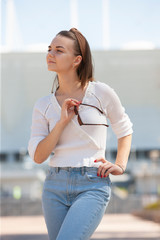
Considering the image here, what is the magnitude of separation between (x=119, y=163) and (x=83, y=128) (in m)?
0.21

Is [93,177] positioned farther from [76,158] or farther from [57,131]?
[57,131]

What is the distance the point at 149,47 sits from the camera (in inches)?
405

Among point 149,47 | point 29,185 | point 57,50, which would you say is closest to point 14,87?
point 149,47

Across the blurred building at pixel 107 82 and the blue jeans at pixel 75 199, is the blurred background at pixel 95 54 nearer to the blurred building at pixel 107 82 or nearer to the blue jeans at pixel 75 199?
the blurred building at pixel 107 82

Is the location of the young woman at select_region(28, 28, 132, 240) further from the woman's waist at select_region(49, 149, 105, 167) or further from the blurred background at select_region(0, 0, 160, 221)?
the blurred background at select_region(0, 0, 160, 221)

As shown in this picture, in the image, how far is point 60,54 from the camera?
1796mm

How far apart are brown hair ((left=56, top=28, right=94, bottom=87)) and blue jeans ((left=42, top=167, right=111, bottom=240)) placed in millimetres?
398

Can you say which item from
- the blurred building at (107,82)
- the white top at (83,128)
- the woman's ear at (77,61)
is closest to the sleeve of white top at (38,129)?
the white top at (83,128)

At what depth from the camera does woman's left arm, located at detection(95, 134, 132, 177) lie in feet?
5.50

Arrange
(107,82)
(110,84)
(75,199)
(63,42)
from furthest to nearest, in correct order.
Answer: (107,82) < (110,84) < (63,42) < (75,199)

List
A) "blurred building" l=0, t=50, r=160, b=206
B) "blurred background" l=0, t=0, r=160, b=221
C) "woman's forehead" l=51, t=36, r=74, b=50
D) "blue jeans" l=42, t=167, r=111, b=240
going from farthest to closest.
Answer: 1. "blurred building" l=0, t=50, r=160, b=206
2. "blurred background" l=0, t=0, r=160, b=221
3. "woman's forehead" l=51, t=36, r=74, b=50
4. "blue jeans" l=42, t=167, r=111, b=240

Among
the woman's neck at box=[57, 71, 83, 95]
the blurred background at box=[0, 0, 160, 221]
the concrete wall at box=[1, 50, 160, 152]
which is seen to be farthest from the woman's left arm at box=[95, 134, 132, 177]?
the concrete wall at box=[1, 50, 160, 152]

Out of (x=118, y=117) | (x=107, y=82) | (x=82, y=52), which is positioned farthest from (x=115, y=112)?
(x=107, y=82)

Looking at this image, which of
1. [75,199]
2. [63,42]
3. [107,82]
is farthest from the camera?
[107,82]
